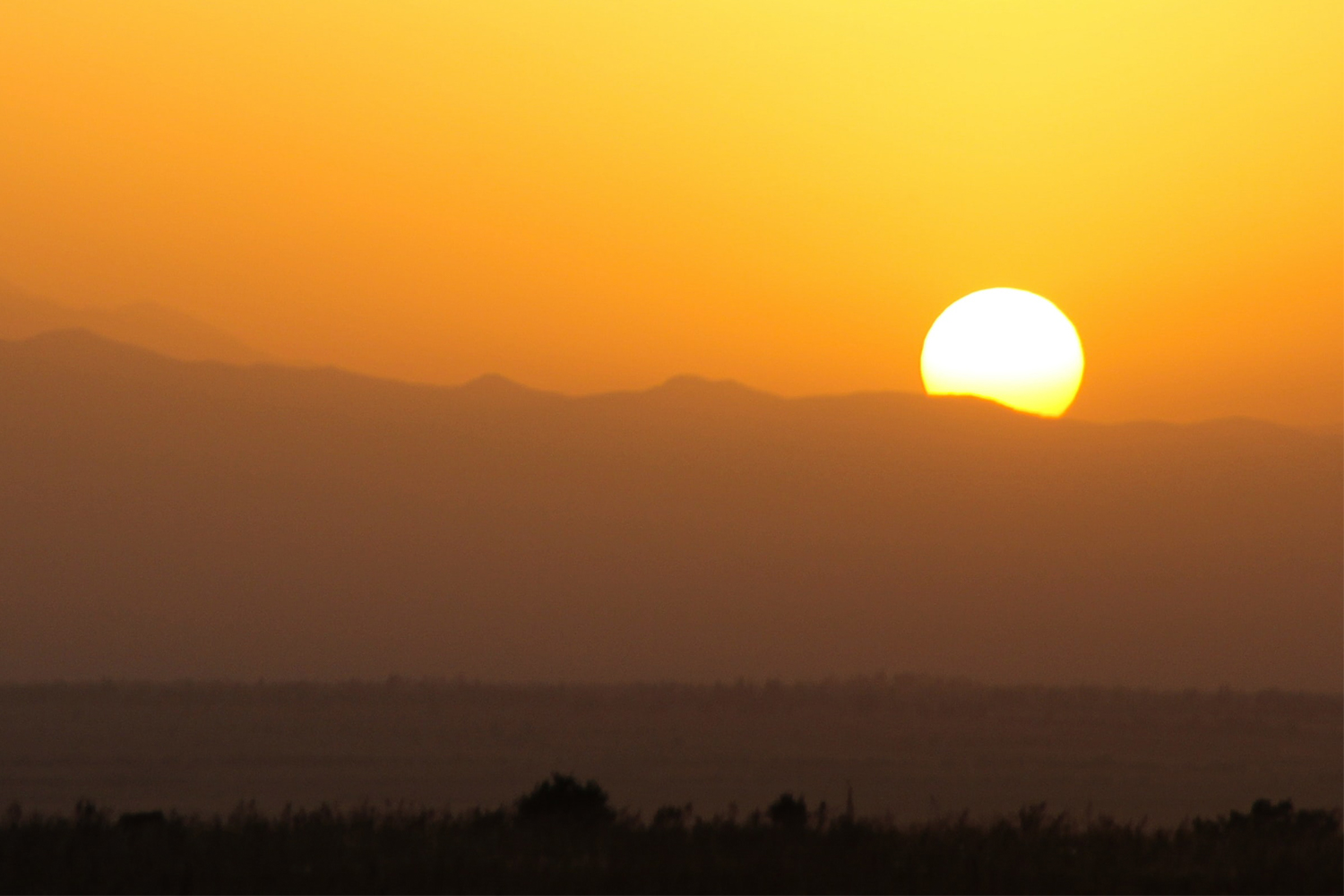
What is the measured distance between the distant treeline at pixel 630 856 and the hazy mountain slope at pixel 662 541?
85.1m

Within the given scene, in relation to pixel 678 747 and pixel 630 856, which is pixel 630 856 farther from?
pixel 678 747

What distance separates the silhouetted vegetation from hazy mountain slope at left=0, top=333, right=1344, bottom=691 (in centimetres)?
8517

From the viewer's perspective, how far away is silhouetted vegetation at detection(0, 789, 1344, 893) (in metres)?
12.4

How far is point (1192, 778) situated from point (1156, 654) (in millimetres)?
77075

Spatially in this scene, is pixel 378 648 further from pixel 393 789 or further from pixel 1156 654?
pixel 393 789

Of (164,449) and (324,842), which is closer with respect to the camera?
(324,842)

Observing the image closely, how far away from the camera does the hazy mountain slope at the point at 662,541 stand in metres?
111

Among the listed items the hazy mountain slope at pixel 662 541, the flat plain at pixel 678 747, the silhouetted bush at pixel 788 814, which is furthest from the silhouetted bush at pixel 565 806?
the hazy mountain slope at pixel 662 541

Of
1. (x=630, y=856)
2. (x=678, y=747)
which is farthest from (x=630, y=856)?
(x=678, y=747)

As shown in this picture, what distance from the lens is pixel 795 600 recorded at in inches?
4697

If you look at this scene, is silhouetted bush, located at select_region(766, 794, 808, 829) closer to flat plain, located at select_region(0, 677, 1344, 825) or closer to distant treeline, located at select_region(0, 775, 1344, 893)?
distant treeline, located at select_region(0, 775, 1344, 893)

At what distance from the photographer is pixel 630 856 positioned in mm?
13602

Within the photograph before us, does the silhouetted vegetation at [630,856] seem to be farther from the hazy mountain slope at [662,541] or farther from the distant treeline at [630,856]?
the hazy mountain slope at [662,541]

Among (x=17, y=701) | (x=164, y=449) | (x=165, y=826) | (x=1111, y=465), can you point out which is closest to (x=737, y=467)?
(x=1111, y=465)
